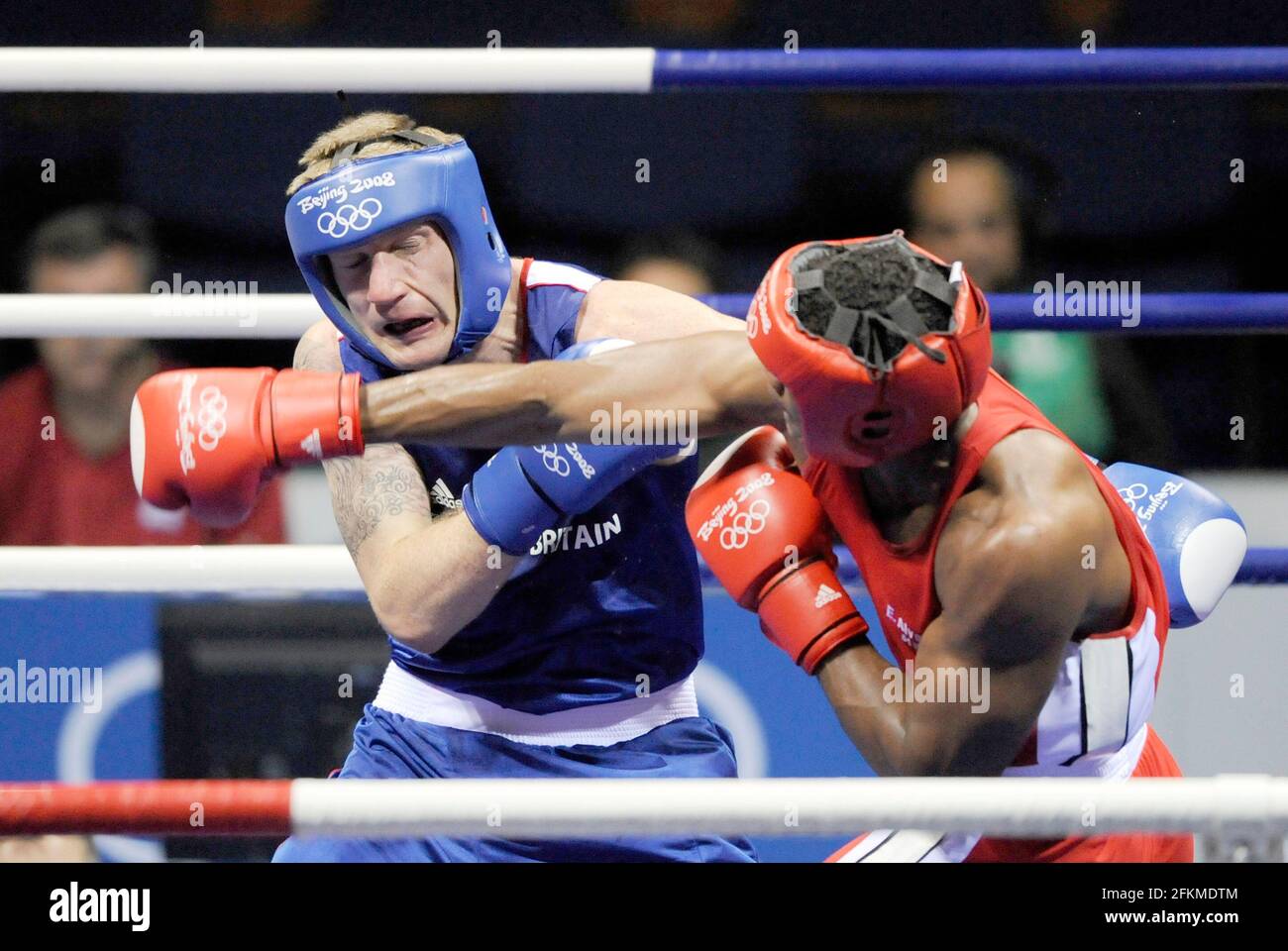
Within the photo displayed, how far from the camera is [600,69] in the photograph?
199cm

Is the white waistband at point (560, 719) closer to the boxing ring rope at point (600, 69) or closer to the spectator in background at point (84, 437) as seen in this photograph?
the boxing ring rope at point (600, 69)

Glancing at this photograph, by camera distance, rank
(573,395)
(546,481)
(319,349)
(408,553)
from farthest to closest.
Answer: (319,349), (408,553), (546,481), (573,395)

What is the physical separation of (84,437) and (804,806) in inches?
80.2

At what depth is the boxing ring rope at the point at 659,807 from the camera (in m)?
1.31

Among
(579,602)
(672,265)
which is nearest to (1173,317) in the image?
(579,602)

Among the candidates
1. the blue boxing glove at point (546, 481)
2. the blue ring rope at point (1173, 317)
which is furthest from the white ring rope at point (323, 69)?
the blue ring rope at point (1173, 317)

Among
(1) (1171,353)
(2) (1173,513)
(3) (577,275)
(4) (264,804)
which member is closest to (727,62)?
(3) (577,275)

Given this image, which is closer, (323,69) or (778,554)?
(778,554)

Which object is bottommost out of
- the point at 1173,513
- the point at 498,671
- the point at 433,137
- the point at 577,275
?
the point at 498,671

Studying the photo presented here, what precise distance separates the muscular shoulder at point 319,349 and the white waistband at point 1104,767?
101 cm

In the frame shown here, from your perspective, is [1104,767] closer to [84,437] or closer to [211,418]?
[211,418]
